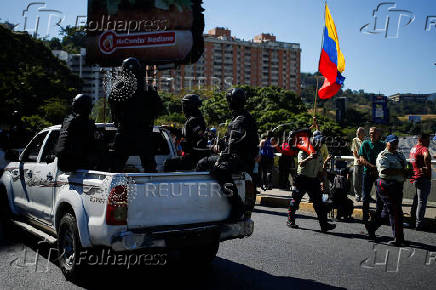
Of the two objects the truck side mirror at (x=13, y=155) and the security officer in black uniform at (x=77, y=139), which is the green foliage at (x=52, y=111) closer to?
the truck side mirror at (x=13, y=155)

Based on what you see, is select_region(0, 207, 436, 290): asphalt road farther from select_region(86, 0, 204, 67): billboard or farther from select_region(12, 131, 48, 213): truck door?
select_region(86, 0, 204, 67): billboard

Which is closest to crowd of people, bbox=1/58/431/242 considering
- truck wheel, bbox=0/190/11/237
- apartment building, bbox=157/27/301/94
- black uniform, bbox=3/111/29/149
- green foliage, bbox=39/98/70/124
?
truck wheel, bbox=0/190/11/237

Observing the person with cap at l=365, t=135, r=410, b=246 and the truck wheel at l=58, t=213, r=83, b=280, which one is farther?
the person with cap at l=365, t=135, r=410, b=246

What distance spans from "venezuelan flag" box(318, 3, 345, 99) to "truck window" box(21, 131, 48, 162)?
808 centimetres

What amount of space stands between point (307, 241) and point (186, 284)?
9.49ft

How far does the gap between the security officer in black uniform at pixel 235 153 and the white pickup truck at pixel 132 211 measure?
10 centimetres

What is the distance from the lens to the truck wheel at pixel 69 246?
4.51 meters

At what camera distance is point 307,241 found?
7.10 m

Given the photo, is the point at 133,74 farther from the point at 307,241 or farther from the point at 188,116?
the point at 307,241

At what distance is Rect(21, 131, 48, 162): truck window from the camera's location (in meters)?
6.23

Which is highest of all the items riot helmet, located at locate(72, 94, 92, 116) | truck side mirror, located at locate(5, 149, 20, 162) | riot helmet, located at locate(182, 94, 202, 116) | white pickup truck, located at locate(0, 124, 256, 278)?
riot helmet, located at locate(182, 94, 202, 116)

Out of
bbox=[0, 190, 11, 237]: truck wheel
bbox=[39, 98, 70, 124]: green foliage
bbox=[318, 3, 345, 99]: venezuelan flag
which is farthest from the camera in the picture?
bbox=[39, 98, 70, 124]: green foliage

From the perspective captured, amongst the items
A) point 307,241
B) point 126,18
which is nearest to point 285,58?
Result: point 126,18

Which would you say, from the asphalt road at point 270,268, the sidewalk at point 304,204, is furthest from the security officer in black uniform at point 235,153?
the sidewalk at point 304,204
